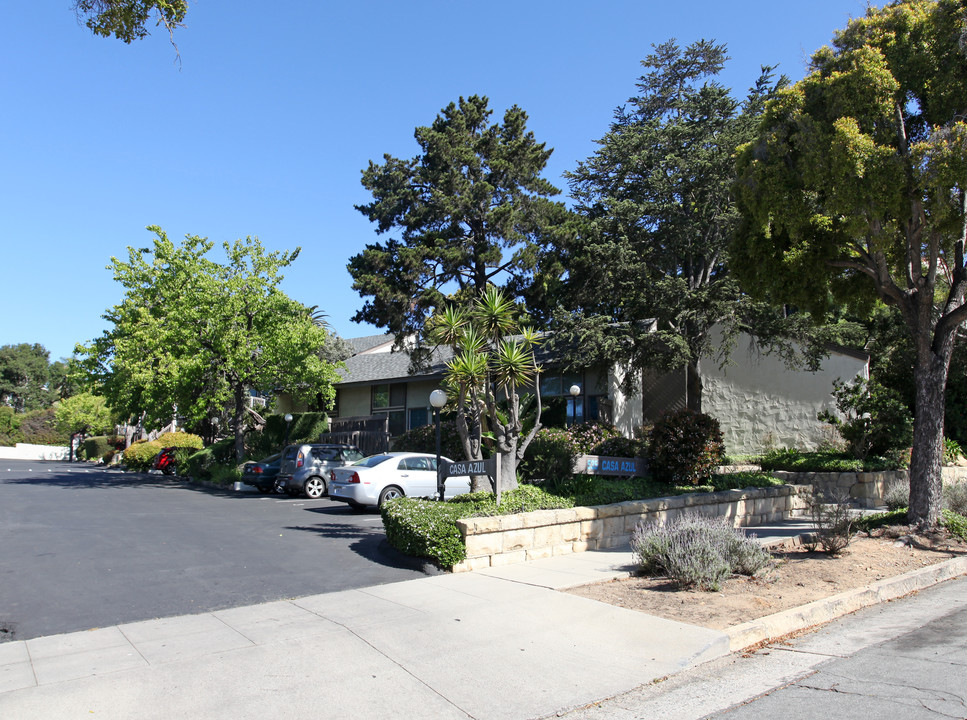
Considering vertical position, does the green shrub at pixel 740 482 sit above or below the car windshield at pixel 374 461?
below

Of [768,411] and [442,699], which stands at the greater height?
[768,411]

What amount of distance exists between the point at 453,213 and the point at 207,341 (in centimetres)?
1042

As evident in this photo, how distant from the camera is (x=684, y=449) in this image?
1429cm

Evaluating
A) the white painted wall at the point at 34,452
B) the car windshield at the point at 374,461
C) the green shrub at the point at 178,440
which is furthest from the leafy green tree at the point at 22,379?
the car windshield at the point at 374,461

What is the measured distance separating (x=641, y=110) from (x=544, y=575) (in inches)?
1070

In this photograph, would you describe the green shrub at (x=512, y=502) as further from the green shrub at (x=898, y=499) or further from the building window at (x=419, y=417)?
the building window at (x=419, y=417)

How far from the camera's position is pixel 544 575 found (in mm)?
9297

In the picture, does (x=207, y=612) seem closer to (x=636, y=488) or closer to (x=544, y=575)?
(x=544, y=575)

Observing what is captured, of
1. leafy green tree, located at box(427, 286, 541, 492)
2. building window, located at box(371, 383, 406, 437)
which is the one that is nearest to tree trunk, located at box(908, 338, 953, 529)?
leafy green tree, located at box(427, 286, 541, 492)

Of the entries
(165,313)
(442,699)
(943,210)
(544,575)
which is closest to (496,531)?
(544,575)

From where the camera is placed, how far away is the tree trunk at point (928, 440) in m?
11.0

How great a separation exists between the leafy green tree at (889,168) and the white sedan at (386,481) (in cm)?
880

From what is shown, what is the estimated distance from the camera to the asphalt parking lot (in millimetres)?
7730

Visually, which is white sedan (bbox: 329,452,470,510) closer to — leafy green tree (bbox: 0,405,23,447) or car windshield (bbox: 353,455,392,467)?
car windshield (bbox: 353,455,392,467)
